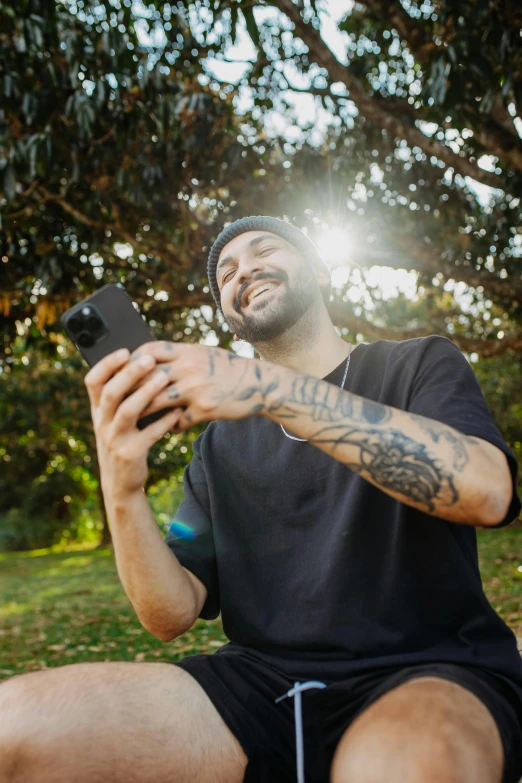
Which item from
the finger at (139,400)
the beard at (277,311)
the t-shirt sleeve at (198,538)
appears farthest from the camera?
the beard at (277,311)

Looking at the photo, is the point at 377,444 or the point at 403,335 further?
the point at 403,335

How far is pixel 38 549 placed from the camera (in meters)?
29.6

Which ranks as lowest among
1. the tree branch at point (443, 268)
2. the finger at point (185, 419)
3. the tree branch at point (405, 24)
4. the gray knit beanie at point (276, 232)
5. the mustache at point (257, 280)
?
the finger at point (185, 419)

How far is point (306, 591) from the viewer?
1.80 meters

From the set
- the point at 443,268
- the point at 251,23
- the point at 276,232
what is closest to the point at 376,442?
the point at 276,232

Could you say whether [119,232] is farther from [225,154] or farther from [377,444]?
[377,444]

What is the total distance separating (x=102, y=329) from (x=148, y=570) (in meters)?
0.70

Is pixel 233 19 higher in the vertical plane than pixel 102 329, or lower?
higher

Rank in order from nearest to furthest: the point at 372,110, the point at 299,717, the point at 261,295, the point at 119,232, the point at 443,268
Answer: the point at 299,717 < the point at 261,295 < the point at 372,110 < the point at 119,232 < the point at 443,268

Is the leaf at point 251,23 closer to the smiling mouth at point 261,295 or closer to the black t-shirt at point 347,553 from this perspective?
the smiling mouth at point 261,295

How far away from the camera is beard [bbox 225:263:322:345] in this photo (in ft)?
7.23

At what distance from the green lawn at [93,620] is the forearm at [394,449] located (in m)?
4.18

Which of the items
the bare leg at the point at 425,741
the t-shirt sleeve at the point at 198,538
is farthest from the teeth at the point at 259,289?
the bare leg at the point at 425,741

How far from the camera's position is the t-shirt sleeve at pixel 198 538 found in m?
2.06
